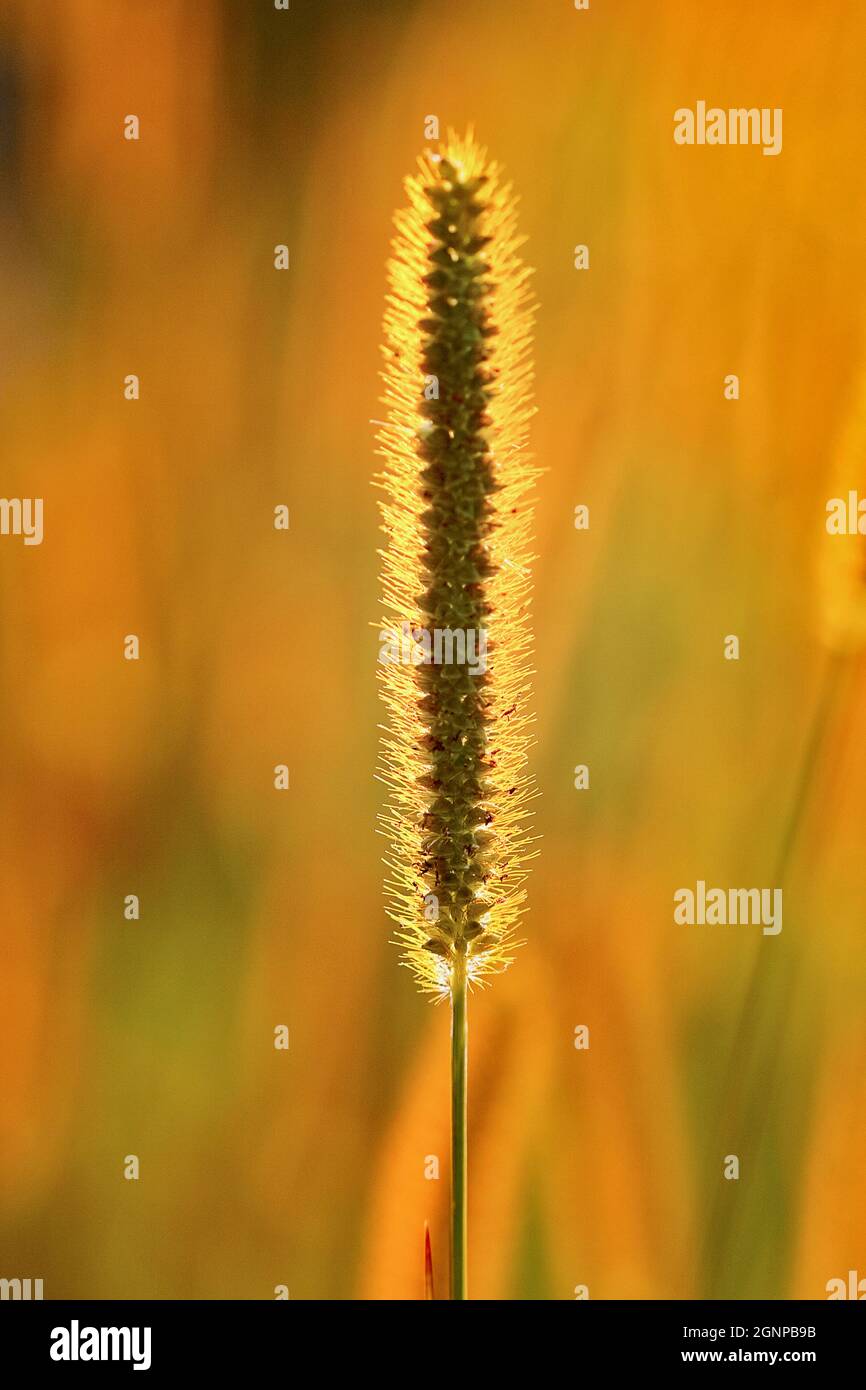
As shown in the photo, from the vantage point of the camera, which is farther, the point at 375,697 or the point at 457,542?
the point at 375,697

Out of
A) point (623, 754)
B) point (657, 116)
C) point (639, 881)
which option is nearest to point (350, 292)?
point (657, 116)

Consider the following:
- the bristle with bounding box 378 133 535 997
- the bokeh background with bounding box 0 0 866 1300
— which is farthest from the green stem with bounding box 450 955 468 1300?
the bokeh background with bounding box 0 0 866 1300

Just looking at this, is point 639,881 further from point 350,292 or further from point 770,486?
point 350,292

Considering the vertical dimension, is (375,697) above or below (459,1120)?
above

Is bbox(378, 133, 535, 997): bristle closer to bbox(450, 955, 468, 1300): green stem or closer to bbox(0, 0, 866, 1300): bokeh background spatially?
bbox(450, 955, 468, 1300): green stem

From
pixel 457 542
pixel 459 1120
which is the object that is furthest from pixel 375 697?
pixel 459 1120

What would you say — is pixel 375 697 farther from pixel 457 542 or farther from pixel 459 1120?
pixel 459 1120

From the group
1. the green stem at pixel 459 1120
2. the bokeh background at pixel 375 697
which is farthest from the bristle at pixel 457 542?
the bokeh background at pixel 375 697
